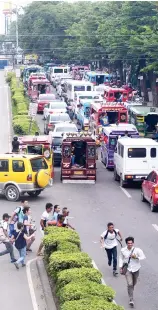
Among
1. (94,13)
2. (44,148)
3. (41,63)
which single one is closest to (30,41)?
(41,63)

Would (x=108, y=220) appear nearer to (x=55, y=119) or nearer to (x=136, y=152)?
(x=136, y=152)

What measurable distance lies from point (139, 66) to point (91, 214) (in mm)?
53397

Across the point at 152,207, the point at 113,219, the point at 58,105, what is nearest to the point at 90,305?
the point at 113,219

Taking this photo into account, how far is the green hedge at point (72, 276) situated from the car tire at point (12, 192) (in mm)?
9818

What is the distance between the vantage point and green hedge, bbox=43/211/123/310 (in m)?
13.8

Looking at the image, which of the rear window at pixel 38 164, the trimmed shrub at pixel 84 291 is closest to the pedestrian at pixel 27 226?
the trimmed shrub at pixel 84 291

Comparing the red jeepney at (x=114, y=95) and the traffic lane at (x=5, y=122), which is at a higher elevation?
the red jeepney at (x=114, y=95)

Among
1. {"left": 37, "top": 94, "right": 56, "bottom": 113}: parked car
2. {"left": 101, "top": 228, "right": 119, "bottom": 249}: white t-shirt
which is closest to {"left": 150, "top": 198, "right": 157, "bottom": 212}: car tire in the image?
{"left": 101, "top": 228, "right": 119, "bottom": 249}: white t-shirt

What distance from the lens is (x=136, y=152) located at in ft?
108

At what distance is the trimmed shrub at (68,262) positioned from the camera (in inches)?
662

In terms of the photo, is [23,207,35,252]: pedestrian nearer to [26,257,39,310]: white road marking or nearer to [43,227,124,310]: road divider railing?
[26,257,39,310]: white road marking

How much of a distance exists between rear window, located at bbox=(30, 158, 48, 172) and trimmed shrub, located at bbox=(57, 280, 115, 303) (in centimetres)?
1515

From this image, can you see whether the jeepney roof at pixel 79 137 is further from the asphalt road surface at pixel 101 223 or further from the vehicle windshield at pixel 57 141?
the vehicle windshield at pixel 57 141

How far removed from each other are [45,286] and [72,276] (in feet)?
8.04
